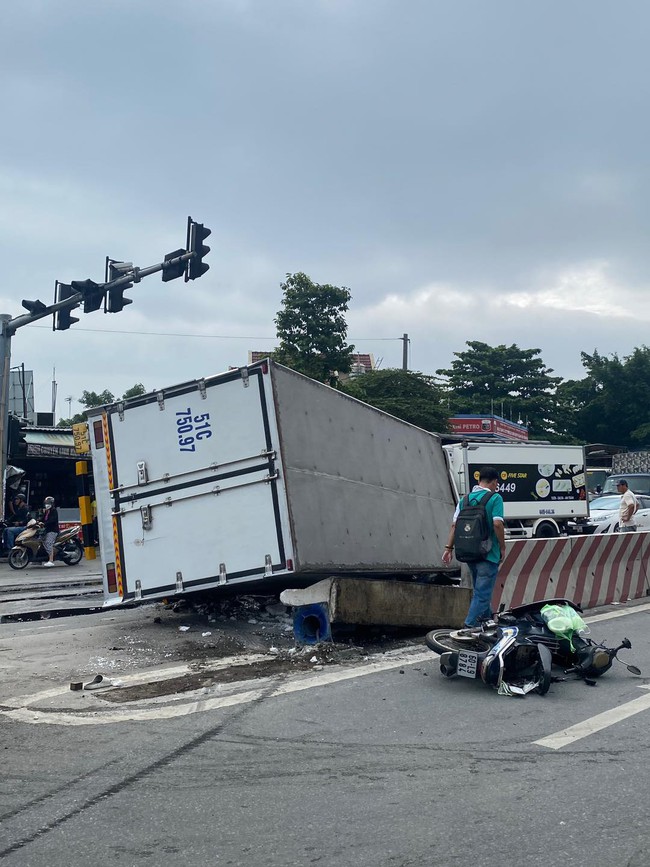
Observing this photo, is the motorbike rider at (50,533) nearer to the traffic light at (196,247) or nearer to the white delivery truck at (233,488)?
the traffic light at (196,247)

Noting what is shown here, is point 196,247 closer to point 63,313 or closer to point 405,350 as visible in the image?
point 63,313

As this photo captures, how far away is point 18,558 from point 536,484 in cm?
1602

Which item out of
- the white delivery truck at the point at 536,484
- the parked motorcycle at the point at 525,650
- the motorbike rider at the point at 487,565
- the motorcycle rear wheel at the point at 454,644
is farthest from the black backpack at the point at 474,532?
the white delivery truck at the point at 536,484

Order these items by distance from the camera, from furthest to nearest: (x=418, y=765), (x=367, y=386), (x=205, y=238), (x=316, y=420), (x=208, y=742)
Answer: (x=367, y=386) → (x=205, y=238) → (x=316, y=420) → (x=208, y=742) → (x=418, y=765)

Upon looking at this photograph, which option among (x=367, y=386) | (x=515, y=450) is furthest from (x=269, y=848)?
(x=367, y=386)

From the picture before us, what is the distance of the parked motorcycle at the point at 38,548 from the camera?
841 inches

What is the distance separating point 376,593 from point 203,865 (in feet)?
18.0

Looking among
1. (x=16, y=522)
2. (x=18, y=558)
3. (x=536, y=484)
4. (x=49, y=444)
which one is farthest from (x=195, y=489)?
(x=536, y=484)

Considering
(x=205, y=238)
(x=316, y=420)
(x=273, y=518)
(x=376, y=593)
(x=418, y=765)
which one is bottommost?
(x=418, y=765)

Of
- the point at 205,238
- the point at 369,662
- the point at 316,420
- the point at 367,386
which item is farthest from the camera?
the point at 367,386

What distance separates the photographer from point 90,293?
1734cm

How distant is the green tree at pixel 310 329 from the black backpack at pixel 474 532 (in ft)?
86.0

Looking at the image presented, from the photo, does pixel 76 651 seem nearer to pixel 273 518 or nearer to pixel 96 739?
pixel 273 518

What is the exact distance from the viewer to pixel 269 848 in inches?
155
